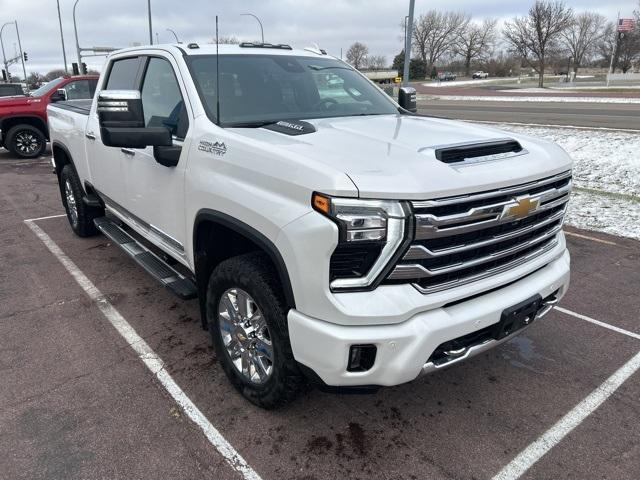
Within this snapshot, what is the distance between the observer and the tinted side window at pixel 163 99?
10.9 feet

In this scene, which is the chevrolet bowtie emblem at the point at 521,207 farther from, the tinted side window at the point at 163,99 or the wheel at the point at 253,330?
the tinted side window at the point at 163,99

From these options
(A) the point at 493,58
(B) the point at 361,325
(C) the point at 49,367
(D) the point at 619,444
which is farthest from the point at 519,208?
(A) the point at 493,58

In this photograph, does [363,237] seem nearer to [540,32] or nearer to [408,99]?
[408,99]

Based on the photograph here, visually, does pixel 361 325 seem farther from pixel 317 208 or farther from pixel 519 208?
pixel 519 208

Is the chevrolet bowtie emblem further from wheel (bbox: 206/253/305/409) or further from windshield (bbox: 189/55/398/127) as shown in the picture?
windshield (bbox: 189/55/398/127)

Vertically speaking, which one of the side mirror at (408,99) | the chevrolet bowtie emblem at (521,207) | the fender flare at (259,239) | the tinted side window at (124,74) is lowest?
the fender flare at (259,239)

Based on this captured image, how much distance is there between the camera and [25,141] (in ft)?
42.9

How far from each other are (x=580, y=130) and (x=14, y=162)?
46.3 feet

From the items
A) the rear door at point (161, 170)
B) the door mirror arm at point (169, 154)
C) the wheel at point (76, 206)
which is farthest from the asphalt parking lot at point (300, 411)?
the wheel at point (76, 206)

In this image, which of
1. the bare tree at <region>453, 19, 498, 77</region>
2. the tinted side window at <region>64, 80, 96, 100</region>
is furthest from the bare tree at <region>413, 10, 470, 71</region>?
the tinted side window at <region>64, 80, 96, 100</region>

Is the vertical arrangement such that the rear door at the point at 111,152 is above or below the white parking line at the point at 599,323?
above

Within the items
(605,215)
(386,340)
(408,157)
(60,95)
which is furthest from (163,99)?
(60,95)

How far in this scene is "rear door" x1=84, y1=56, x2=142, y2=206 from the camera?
4.14 meters

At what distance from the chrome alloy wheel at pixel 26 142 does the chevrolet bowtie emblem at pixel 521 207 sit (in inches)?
541
